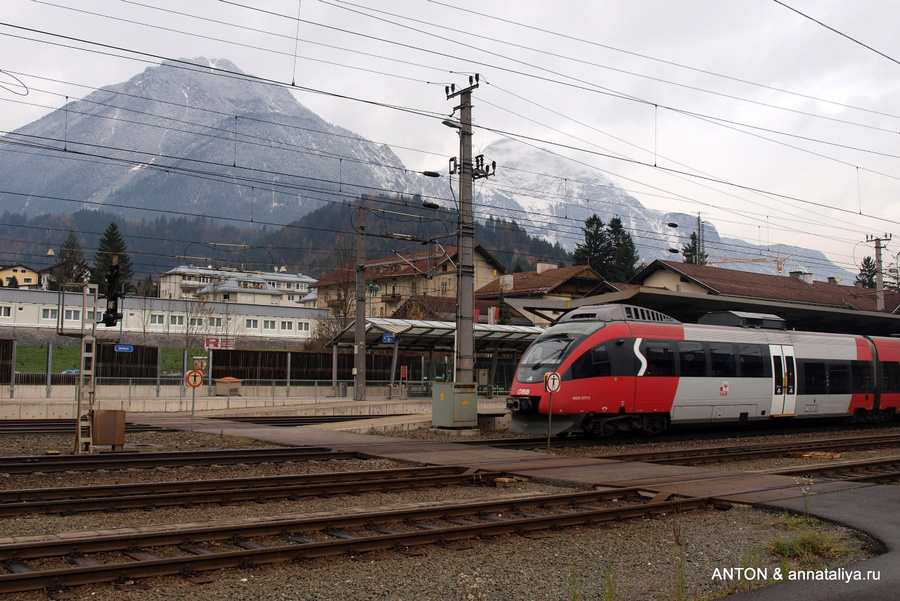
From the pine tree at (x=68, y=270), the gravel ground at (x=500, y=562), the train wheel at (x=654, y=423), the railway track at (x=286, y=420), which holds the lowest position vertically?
the railway track at (x=286, y=420)

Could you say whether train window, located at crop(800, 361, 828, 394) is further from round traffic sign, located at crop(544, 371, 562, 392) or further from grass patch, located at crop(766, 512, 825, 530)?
grass patch, located at crop(766, 512, 825, 530)

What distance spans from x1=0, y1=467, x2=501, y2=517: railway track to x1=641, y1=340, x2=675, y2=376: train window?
839cm

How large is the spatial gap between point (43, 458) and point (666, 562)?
39.5 ft

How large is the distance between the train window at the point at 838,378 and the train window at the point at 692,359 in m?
7.21

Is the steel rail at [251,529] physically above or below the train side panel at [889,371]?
below

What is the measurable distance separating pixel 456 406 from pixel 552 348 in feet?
11.9

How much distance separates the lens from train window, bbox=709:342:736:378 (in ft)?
73.7

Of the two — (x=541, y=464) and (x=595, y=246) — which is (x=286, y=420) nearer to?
(x=541, y=464)

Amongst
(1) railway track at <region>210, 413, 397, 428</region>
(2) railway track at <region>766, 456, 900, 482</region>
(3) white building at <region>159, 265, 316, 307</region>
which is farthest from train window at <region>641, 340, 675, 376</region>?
(3) white building at <region>159, 265, 316, 307</region>

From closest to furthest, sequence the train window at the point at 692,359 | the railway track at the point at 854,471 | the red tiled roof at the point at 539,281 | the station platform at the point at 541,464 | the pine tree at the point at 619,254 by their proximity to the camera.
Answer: the station platform at the point at 541,464, the railway track at the point at 854,471, the train window at the point at 692,359, the red tiled roof at the point at 539,281, the pine tree at the point at 619,254

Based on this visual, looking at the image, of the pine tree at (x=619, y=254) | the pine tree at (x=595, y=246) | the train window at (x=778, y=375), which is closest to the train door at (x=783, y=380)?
the train window at (x=778, y=375)

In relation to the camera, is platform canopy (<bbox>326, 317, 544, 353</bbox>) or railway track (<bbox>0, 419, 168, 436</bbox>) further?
platform canopy (<bbox>326, 317, 544, 353</bbox>)

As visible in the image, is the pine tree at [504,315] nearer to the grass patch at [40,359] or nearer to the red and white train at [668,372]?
the grass patch at [40,359]

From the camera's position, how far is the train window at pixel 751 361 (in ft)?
76.6
